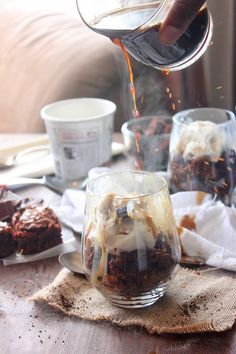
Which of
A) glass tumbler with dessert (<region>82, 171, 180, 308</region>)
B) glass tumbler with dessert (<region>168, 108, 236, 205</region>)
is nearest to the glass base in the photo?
glass tumbler with dessert (<region>82, 171, 180, 308</region>)

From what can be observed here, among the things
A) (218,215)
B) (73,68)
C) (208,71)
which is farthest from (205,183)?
(73,68)

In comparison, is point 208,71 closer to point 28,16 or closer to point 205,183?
point 205,183

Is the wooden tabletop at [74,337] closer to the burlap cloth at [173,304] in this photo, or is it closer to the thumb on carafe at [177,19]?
the burlap cloth at [173,304]

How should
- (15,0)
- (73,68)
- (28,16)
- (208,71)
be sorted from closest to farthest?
(208,71) < (73,68) < (28,16) < (15,0)

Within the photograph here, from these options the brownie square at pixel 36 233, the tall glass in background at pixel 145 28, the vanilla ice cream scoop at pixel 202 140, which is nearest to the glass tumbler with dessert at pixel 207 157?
the vanilla ice cream scoop at pixel 202 140

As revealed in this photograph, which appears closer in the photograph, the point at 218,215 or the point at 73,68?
the point at 218,215

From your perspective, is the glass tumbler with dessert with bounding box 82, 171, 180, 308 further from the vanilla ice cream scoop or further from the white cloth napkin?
the vanilla ice cream scoop

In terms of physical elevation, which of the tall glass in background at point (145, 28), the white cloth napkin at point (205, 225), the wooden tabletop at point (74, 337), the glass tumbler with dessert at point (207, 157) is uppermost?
the tall glass in background at point (145, 28)

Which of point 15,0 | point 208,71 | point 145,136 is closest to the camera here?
point 145,136
